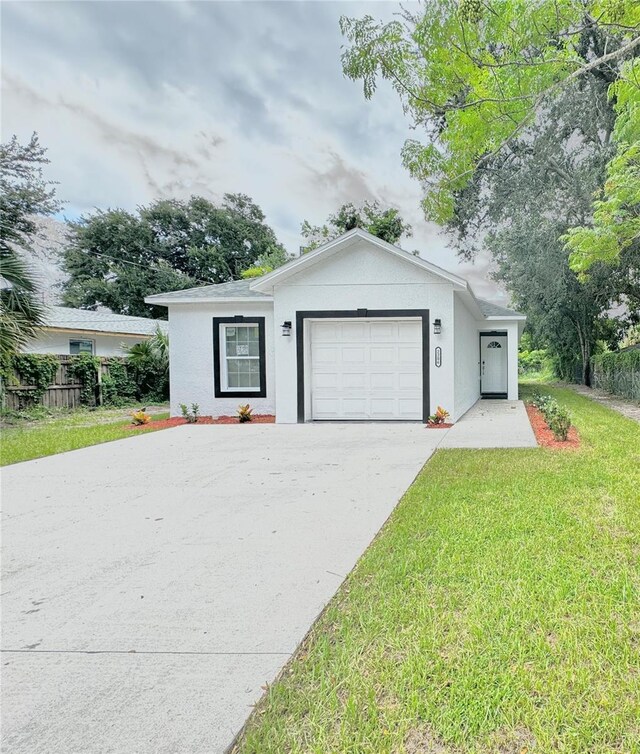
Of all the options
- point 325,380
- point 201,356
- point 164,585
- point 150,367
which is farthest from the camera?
point 150,367

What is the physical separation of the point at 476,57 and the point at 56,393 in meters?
13.5

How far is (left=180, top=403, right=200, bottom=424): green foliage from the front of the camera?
39.2 ft

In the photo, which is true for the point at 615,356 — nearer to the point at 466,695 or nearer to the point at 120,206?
the point at 466,695

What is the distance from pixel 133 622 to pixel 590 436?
319 inches

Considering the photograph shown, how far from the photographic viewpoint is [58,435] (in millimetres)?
10102

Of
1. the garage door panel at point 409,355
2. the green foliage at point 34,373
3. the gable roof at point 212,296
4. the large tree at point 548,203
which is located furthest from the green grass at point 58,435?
the large tree at point 548,203

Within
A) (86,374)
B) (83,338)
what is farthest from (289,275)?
(83,338)

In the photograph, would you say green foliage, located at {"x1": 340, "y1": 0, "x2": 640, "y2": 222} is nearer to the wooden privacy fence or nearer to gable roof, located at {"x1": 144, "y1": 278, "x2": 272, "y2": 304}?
gable roof, located at {"x1": 144, "y1": 278, "x2": 272, "y2": 304}

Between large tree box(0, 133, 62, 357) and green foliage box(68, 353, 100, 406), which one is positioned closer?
green foliage box(68, 353, 100, 406)

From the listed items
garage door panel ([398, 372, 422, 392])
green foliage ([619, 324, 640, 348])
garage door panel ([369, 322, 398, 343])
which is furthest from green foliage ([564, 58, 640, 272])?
green foliage ([619, 324, 640, 348])

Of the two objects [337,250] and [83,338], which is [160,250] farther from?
[337,250]

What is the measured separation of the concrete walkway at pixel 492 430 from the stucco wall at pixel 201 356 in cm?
489

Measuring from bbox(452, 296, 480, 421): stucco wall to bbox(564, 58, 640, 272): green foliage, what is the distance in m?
3.17

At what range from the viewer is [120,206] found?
34.8 meters
